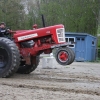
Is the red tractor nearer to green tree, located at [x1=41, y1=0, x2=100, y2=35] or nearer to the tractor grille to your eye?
the tractor grille

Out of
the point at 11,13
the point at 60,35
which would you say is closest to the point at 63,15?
the point at 11,13

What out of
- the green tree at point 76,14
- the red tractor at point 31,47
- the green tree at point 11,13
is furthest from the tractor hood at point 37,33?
the green tree at point 11,13

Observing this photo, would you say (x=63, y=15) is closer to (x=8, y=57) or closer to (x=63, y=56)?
(x=8, y=57)

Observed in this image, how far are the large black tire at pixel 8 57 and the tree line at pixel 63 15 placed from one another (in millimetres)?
29892

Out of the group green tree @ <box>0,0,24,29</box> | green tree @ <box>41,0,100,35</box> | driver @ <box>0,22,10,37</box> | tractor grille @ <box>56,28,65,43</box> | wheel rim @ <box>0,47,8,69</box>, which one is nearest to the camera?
tractor grille @ <box>56,28,65,43</box>

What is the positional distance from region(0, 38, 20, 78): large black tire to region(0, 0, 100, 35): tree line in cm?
2989

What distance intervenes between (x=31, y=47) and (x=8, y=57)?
96 centimetres

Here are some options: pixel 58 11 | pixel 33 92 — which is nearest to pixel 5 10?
pixel 58 11

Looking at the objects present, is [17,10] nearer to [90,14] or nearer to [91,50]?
[90,14]

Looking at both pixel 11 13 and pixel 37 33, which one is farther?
pixel 11 13

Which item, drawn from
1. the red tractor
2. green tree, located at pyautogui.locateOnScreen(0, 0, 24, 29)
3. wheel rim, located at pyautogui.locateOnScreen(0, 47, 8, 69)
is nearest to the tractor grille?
the red tractor

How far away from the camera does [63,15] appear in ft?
149

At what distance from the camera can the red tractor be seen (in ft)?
33.6

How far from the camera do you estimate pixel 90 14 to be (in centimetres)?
4200
